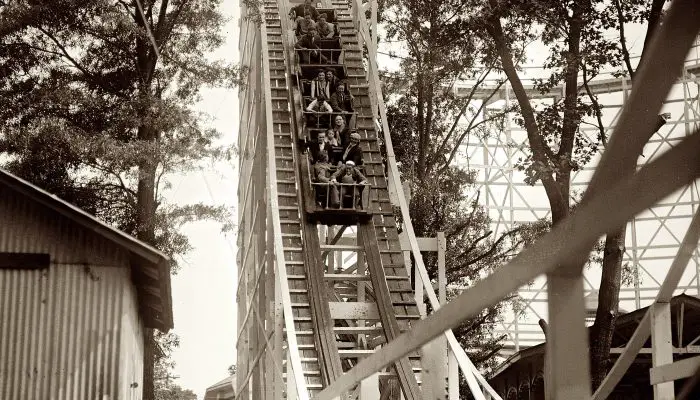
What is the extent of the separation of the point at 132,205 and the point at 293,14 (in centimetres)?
616

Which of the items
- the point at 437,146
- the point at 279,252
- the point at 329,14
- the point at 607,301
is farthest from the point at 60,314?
the point at 437,146

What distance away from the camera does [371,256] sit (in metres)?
12.8

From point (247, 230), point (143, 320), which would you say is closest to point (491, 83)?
point (247, 230)

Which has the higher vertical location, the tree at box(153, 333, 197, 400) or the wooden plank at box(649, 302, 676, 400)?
the tree at box(153, 333, 197, 400)

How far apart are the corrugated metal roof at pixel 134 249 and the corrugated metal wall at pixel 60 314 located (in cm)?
26

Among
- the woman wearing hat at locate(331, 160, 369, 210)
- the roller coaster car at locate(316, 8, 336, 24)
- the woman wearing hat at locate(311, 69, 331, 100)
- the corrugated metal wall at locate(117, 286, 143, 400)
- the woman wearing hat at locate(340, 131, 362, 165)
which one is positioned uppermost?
the roller coaster car at locate(316, 8, 336, 24)

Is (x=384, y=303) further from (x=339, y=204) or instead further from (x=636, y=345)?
(x=636, y=345)

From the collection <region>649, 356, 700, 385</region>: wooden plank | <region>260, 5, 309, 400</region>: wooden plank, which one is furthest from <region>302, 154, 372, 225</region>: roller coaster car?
<region>649, 356, 700, 385</region>: wooden plank

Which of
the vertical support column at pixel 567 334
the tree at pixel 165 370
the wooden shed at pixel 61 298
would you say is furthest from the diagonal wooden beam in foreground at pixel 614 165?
the tree at pixel 165 370

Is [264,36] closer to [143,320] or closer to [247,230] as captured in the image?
A: [247,230]

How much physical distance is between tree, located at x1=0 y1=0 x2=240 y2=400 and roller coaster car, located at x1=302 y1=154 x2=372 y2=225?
26.1ft

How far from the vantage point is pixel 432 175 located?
2250 centimetres

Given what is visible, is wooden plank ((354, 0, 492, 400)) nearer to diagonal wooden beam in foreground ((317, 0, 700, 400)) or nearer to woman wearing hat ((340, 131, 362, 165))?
woman wearing hat ((340, 131, 362, 165))

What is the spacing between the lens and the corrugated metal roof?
1226cm
